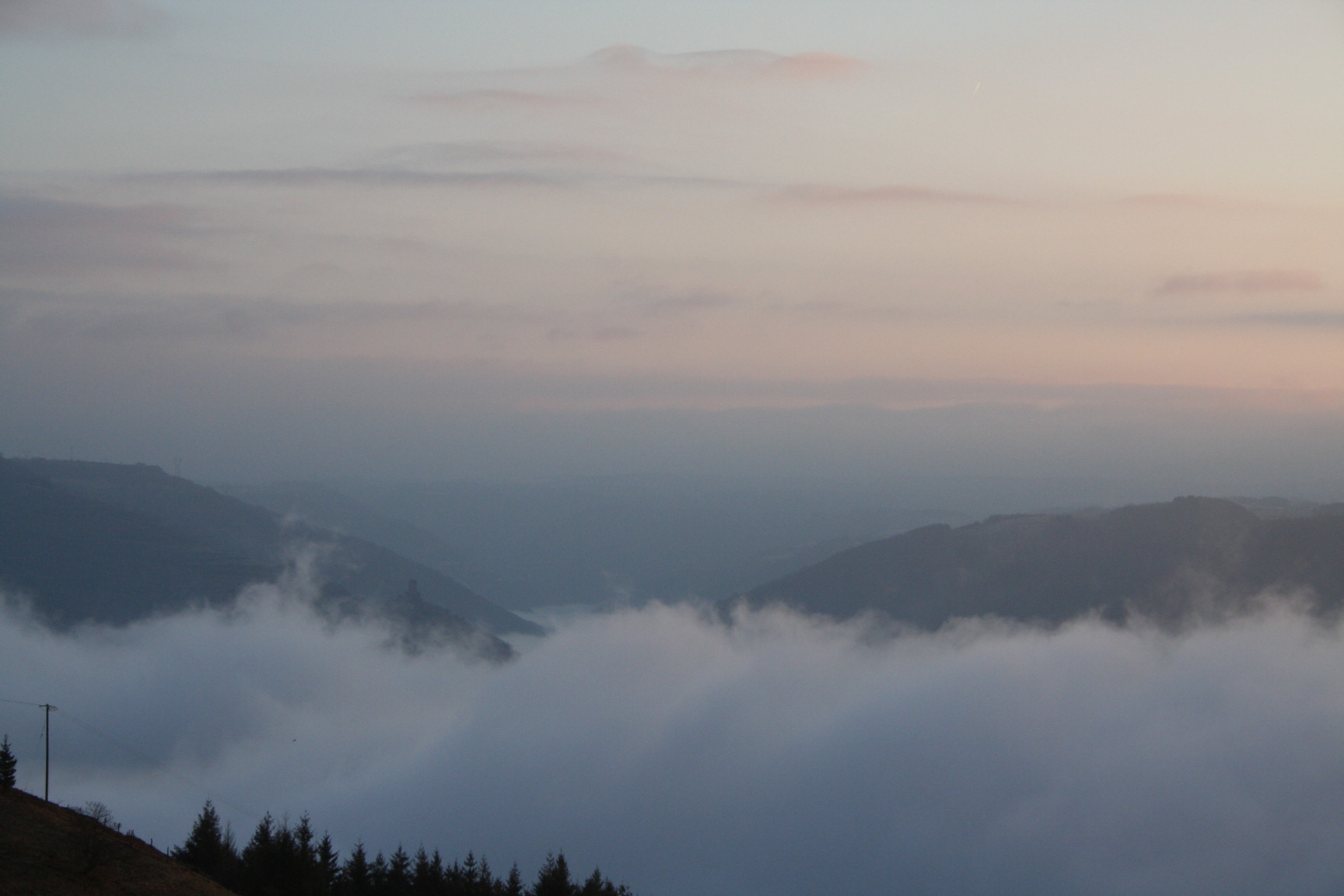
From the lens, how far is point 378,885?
323 ft

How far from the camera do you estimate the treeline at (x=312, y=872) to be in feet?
291

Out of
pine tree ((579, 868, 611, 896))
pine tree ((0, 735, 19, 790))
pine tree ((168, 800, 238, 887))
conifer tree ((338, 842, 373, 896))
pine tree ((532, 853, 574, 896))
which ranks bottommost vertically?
pine tree ((579, 868, 611, 896))

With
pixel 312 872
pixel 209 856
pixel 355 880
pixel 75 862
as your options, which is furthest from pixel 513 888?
pixel 75 862

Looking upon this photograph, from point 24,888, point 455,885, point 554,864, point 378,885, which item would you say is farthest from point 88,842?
point 554,864

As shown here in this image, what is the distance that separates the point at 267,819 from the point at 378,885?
16484 millimetres

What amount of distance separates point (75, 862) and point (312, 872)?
21.9 meters

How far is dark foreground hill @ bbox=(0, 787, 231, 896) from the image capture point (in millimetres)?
66500

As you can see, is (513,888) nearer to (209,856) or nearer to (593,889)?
(593,889)

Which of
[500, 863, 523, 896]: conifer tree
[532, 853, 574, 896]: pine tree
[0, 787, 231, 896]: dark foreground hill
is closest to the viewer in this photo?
[0, 787, 231, 896]: dark foreground hill

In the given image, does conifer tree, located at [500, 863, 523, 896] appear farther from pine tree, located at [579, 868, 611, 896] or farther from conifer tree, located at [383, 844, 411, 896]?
conifer tree, located at [383, 844, 411, 896]

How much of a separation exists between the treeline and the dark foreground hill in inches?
347

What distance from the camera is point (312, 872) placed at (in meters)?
88.2

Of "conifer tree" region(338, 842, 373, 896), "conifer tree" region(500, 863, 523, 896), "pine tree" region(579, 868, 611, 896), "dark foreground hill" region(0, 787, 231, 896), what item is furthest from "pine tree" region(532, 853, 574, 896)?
"dark foreground hill" region(0, 787, 231, 896)

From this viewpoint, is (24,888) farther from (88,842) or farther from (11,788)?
(11,788)
